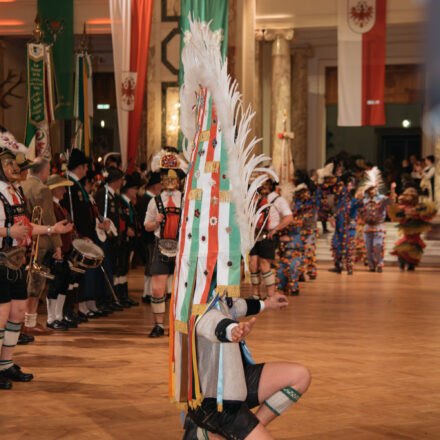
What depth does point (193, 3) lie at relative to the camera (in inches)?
540

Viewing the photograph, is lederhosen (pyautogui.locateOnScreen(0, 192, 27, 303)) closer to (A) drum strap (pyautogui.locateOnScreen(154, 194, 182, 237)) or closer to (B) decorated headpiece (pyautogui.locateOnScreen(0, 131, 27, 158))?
(B) decorated headpiece (pyautogui.locateOnScreen(0, 131, 27, 158))

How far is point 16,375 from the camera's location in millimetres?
5141

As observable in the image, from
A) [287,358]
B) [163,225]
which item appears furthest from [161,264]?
[287,358]

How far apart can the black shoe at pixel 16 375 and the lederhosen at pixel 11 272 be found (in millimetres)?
521

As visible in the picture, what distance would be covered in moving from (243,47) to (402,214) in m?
6.09

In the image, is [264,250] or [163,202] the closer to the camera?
[163,202]

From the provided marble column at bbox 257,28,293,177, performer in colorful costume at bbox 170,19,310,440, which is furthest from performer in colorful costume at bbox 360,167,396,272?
performer in colorful costume at bbox 170,19,310,440

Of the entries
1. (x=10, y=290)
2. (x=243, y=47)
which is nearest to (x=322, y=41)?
(x=243, y=47)

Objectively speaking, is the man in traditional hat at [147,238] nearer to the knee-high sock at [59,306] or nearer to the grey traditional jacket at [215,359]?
the knee-high sock at [59,306]

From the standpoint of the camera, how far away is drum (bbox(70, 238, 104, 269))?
6.96 metres

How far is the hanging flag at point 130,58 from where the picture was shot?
43.6 feet

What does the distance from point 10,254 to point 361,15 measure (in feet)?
40.6

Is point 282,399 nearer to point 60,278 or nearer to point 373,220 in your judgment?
point 60,278

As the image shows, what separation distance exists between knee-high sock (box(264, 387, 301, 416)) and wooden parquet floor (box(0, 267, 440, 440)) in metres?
1.02
